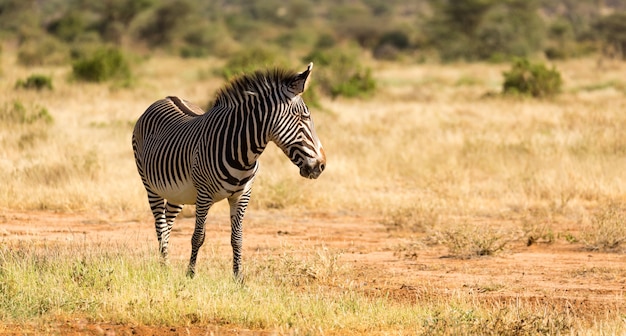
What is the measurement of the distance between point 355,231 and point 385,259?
1689mm

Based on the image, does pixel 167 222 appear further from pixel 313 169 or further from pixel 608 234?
pixel 608 234

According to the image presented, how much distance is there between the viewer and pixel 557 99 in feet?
78.4

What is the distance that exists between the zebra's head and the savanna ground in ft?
3.34

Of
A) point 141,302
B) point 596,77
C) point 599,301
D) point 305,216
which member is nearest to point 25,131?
point 305,216

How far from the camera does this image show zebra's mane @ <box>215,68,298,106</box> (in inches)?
293

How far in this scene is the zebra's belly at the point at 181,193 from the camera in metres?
7.99

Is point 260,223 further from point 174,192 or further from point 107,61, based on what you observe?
point 107,61

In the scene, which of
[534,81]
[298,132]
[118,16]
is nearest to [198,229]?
[298,132]

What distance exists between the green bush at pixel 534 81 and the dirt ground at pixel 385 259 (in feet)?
44.1

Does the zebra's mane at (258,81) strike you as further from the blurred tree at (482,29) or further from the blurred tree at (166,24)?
the blurred tree at (166,24)

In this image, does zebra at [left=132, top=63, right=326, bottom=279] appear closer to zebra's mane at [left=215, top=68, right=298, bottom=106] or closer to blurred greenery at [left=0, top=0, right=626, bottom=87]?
zebra's mane at [left=215, top=68, right=298, bottom=106]

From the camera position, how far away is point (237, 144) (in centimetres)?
743

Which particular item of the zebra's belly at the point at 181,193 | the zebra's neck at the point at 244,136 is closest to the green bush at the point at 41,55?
the zebra's belly at the point at 181,193

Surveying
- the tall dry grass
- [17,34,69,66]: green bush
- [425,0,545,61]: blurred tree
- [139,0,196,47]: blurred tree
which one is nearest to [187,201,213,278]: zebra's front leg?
the tall dry grass
